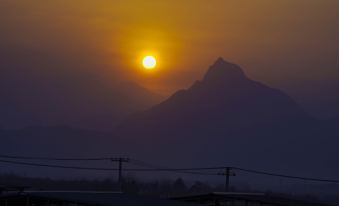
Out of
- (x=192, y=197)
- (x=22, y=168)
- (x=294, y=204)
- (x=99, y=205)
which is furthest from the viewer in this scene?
(x=22, y=168)

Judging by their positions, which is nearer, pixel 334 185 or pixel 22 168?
pixel 334 185

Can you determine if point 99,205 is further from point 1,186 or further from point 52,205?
point 1,186

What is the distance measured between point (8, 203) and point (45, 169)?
181 metres

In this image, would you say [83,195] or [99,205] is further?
[83,195]

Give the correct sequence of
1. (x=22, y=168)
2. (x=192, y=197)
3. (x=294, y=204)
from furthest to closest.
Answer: (x=22, y=168) < (x=192, y=197) < (x=294, y=204)

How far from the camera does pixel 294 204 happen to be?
80.8ft

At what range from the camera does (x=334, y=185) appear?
16950 cm

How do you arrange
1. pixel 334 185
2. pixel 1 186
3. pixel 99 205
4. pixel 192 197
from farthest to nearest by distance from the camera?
pixel 334 185
pixel 192 197
pixel 1 186
pixel 99 205

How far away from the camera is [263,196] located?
26766 millimetres

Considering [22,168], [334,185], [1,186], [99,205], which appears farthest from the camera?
[22,168]

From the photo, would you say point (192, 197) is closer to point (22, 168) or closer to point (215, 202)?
point (215, 202)

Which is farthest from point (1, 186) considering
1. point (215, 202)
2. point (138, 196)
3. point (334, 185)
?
point (334, 185)

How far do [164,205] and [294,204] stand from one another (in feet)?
20.3

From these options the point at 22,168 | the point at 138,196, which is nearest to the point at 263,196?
the point at 138,196
